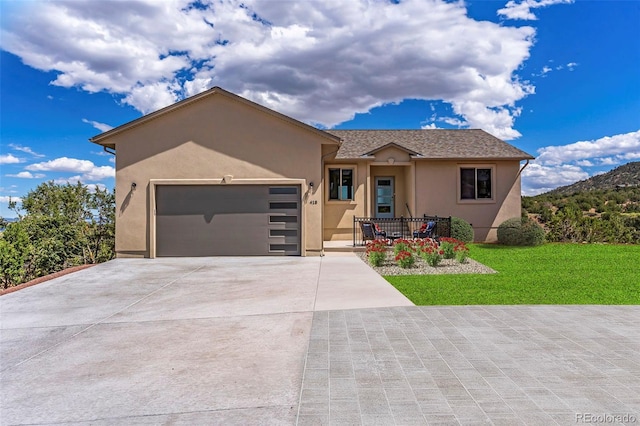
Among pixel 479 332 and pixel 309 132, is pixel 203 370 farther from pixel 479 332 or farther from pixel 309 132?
pixel 309 132

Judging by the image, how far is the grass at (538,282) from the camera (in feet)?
24.2

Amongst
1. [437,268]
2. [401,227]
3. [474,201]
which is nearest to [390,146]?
[401,227]

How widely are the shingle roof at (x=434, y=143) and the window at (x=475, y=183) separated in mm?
871

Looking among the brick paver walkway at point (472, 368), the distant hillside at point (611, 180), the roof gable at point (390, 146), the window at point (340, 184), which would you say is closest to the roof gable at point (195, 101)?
the roof gable at point (390, 146)

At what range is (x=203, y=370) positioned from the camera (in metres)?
4.16

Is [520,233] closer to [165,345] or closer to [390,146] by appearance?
[390,146]

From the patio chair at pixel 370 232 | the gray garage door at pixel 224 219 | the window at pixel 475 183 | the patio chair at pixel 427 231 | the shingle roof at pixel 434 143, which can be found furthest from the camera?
the window at pixel 475 183

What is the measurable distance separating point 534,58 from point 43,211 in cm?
2490

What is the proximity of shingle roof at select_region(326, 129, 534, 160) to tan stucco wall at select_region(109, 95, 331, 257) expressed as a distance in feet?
14.8

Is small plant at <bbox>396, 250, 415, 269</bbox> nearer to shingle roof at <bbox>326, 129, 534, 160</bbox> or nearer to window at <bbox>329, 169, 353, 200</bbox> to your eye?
window at <bbox>329, 169, 353, 200</bbox>

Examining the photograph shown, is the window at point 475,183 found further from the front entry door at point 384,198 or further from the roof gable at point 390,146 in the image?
the front entry door at point 384,198

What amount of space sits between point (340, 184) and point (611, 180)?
45946mm

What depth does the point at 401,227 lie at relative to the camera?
18.2 metres

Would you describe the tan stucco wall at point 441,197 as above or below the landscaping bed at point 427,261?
above
